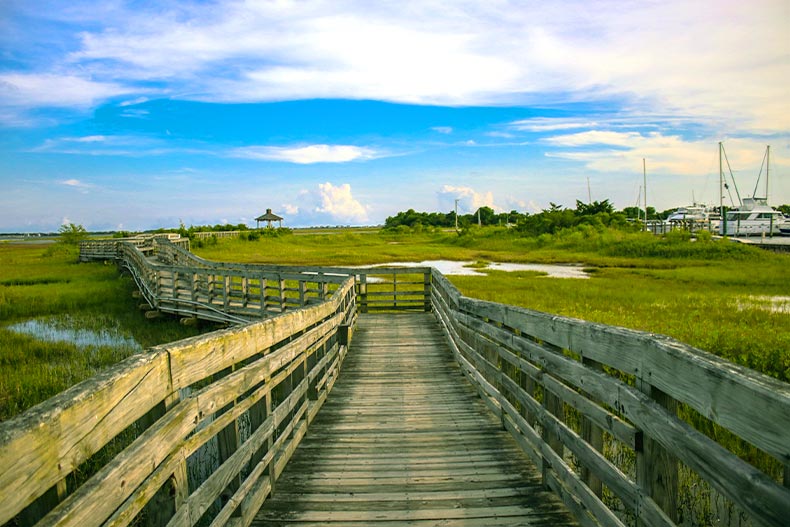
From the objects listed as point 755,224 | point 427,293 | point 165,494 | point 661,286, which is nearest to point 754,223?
point 755,224

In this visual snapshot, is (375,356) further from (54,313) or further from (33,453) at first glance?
(54,313)

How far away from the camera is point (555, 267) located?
35.2 metres

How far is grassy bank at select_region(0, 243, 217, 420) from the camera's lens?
34.7ft

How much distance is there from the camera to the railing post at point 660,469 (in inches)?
97.1

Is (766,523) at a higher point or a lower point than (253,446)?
higher

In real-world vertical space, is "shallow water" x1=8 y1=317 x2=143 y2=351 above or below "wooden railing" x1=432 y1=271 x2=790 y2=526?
below

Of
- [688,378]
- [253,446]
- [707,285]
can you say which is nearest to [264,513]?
[253,446]

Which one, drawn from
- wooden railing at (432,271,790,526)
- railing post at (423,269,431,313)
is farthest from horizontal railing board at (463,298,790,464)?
railing post at (423,269,431,313)

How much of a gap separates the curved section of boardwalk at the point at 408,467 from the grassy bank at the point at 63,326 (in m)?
6.82

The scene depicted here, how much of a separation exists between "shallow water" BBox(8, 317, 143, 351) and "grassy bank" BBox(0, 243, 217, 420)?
0.07 metres

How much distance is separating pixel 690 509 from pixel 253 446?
457cm

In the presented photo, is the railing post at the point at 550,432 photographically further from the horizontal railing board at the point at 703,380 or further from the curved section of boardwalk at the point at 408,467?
the horizontal railing board at the point at 703,380

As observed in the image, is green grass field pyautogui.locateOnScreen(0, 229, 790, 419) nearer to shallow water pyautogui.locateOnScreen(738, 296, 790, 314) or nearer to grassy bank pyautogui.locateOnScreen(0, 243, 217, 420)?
grassy bank pyautogui.locateOnScreen(0, 243, 217, 420)

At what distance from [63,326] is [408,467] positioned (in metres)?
17.7
